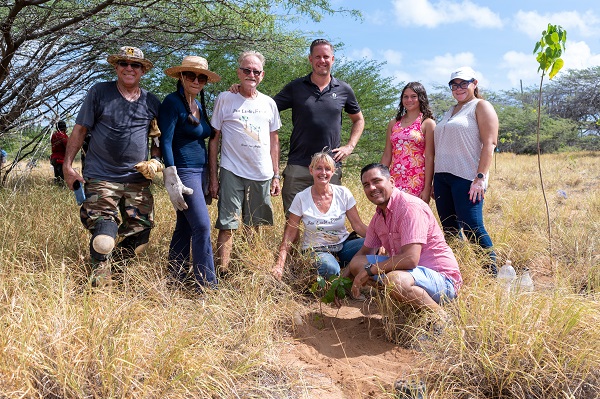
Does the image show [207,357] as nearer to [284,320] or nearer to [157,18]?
[284,320]

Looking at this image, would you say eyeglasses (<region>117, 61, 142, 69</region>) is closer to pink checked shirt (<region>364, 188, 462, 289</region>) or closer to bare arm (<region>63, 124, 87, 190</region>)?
bare arm (<region>63, 124, 87, 190</region>)

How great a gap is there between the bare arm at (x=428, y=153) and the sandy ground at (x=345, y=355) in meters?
1.10

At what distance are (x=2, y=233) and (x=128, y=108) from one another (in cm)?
176

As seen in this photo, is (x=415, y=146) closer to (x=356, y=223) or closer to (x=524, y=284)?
(x=356, y=223)

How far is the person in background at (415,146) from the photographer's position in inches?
169

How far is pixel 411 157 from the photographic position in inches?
171

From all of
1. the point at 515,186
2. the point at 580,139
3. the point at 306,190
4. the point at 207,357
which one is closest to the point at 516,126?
the point at 580,139

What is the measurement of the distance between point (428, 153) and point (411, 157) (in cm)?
14

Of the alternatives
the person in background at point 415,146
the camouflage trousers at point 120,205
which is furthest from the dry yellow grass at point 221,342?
the person in background at point 415,146

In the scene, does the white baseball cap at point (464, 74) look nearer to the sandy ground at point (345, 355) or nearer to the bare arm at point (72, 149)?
the sandy ground at point (345, 355)

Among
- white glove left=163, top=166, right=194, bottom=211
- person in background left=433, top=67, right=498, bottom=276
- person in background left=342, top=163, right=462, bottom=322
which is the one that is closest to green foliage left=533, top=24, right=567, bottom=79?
person in background left=433, top=67, right=498, bottom=276

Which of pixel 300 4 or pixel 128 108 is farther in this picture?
pixel 300 4

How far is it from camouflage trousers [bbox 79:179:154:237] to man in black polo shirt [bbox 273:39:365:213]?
4.06 feet

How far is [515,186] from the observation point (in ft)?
35.7
